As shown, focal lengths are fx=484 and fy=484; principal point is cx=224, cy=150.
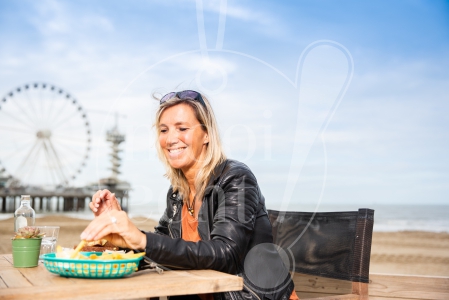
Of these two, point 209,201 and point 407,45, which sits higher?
point 407,45

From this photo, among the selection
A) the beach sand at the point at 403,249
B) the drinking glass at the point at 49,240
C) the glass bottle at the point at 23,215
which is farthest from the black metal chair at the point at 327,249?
the beach sand at the point at 403,249

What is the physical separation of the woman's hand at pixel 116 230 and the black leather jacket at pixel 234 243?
0.04 m

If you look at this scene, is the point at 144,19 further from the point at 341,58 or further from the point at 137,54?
the point at 341,58

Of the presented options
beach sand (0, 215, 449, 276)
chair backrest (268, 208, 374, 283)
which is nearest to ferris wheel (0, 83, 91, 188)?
beach sand (0, 215, 449, 276)

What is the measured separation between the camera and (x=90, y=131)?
22719 mm

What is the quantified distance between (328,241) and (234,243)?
2.62ft

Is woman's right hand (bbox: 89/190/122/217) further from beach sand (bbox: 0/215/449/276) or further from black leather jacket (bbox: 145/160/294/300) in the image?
beach sand (bbox: 0/215/449/276)

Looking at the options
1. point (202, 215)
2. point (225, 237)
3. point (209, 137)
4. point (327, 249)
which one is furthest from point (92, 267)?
point (327, 249)

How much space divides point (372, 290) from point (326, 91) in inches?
50.6

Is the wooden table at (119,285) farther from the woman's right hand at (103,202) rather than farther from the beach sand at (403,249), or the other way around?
the beach sand at (403,249)

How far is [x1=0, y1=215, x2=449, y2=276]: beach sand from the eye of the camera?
35.8 ft

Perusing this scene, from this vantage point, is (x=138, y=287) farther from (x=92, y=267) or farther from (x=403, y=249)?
(x=403, y=249)

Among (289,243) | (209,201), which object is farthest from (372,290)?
(209,201)

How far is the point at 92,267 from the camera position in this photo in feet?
4.57
